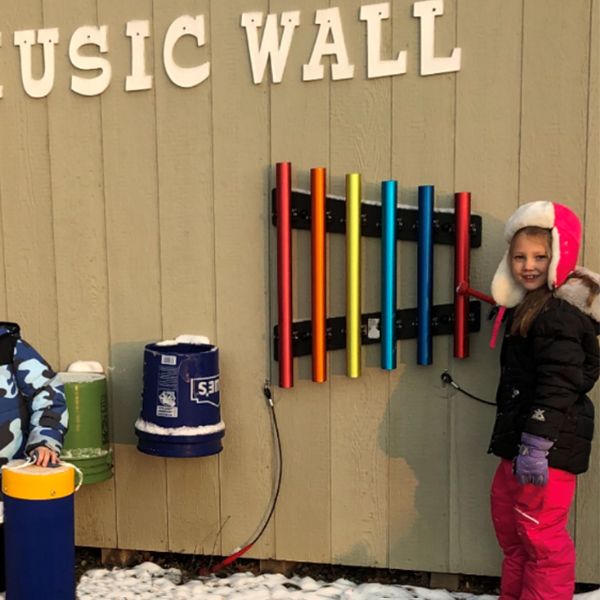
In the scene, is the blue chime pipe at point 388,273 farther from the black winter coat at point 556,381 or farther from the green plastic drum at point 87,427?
the green plastic drum at point 87,427

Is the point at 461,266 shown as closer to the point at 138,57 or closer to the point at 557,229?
the point at 557,229

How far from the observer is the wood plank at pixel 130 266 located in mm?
3457

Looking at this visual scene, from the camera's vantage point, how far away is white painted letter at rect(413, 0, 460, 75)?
3160mm

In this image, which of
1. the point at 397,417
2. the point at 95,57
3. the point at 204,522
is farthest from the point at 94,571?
the point at 95,57

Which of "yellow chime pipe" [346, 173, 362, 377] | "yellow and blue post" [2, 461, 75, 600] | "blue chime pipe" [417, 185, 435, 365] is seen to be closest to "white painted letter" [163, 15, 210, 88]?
"yellow chime pipe" [346, 173, 362, 377]

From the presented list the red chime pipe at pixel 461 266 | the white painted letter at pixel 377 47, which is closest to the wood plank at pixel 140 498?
the red chime pipe at pixel 461 266

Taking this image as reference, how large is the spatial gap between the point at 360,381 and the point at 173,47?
1.56 meters

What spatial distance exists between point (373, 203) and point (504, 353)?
0.78m

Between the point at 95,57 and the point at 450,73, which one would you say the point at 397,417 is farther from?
the point at 95,57

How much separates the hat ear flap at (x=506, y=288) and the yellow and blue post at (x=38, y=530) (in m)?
1.61

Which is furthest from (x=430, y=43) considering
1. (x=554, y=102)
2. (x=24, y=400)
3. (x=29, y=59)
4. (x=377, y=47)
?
(x=24, y=400)

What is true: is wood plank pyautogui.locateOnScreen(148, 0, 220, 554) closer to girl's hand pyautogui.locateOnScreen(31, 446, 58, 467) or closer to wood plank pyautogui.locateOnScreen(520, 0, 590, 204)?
girl's hand pyautogui.locateOnScreen(31, 446, 58, 467)

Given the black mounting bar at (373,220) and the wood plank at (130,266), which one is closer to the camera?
the black mounting bar at (373,220)

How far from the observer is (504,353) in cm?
295
